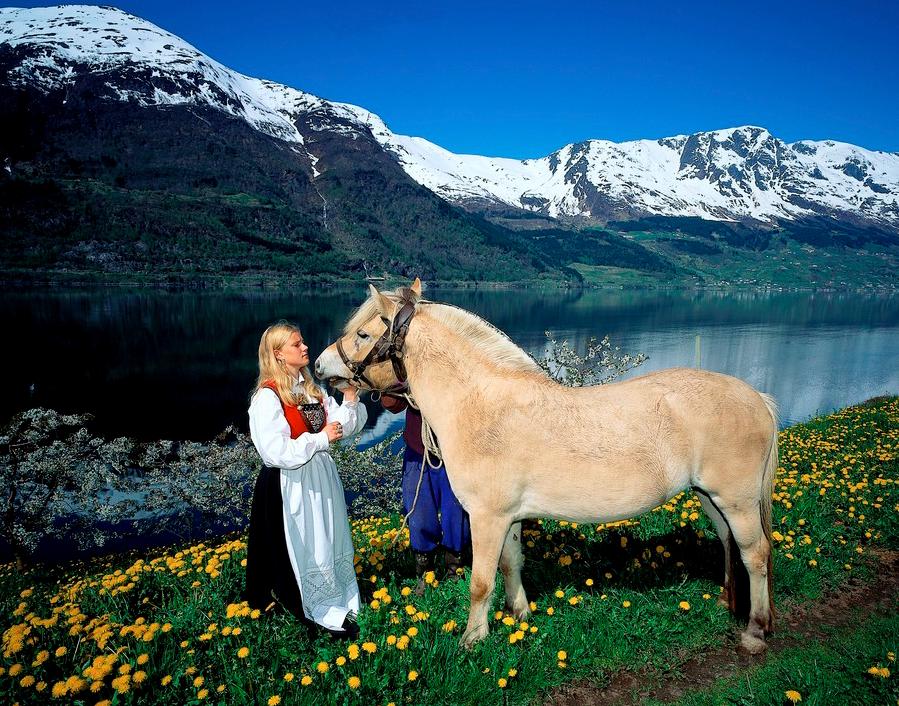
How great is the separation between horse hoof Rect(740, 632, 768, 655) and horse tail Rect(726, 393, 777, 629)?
0.23 metres

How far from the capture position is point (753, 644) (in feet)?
15.1

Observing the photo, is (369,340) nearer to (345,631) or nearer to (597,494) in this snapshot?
(597,494)

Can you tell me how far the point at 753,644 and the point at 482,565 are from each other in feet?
9.05

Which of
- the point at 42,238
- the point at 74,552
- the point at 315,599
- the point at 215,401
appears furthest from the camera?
the point at 42,238

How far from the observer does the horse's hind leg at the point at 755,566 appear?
4.36 meters

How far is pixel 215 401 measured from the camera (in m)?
47.3

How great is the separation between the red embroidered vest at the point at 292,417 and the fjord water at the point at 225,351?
2.22 meters

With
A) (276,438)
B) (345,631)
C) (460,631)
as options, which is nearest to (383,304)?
(276,438)

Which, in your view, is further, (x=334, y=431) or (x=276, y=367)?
(x=276, y=367)

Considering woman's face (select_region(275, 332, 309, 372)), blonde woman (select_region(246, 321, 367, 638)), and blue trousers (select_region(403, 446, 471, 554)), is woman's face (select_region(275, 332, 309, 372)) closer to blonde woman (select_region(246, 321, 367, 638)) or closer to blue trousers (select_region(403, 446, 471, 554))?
blonde woman (select_region(246, 321, 367, 638))

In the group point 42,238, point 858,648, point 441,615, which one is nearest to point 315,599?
point 441,615

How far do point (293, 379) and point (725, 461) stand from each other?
12.4 feet

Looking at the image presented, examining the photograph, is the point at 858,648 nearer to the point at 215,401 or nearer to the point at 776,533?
the point at 776,533

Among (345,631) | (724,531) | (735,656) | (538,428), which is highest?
(538,428)
